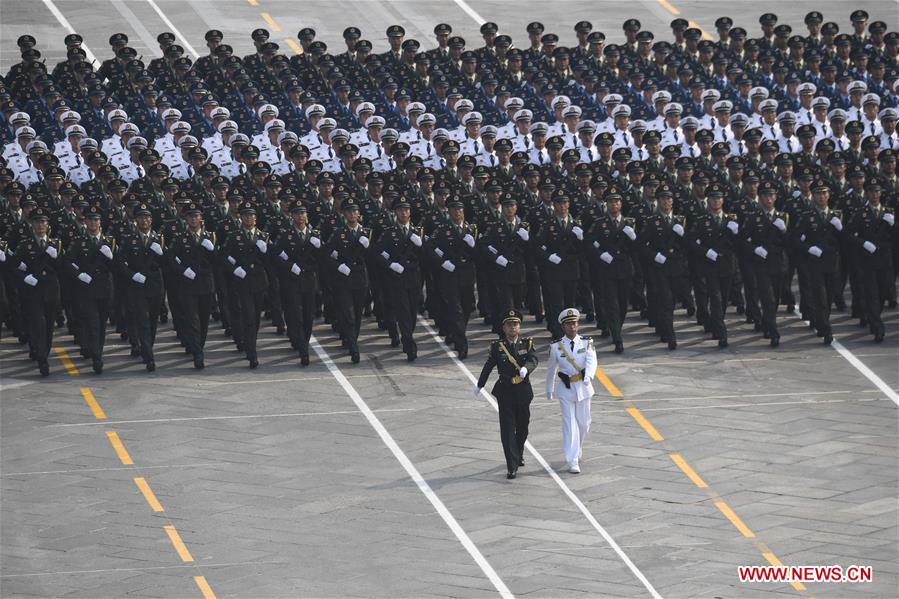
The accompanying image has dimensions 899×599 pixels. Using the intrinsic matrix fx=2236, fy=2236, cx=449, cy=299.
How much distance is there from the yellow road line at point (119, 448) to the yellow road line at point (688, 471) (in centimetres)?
699

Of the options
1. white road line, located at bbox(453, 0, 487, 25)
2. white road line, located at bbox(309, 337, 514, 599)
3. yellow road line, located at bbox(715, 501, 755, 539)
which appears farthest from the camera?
white road line, located at bbox(453, 0, 487, 25)

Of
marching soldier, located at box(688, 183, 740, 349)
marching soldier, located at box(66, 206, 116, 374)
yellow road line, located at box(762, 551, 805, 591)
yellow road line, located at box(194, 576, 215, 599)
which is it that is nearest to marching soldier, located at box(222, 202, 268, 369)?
marching soldier, located at box(66, 206, 116, 374)

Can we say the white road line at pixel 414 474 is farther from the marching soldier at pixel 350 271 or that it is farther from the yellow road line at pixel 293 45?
the yellow road line at pixel 293 45

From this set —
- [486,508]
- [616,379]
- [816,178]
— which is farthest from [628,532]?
[816,178]

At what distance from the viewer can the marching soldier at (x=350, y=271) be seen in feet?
108

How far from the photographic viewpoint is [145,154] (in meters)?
35.3

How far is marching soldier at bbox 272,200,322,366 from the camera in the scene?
32969 millimetres

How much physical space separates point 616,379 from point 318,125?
7.92 metres

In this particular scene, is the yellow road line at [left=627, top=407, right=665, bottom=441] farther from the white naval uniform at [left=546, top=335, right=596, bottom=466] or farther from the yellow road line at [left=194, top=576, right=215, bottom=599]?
the yellow road line at [left=194, top=576, right=215, bottom=599]

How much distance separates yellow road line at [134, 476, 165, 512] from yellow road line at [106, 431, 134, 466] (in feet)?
2.07

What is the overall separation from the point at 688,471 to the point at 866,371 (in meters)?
4.97

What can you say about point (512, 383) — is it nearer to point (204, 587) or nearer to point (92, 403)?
point (204, 587)

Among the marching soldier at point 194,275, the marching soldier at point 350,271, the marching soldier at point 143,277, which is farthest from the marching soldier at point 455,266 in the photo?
the marching soldier at point 143,277

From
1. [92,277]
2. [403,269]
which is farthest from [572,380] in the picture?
[92,277]
